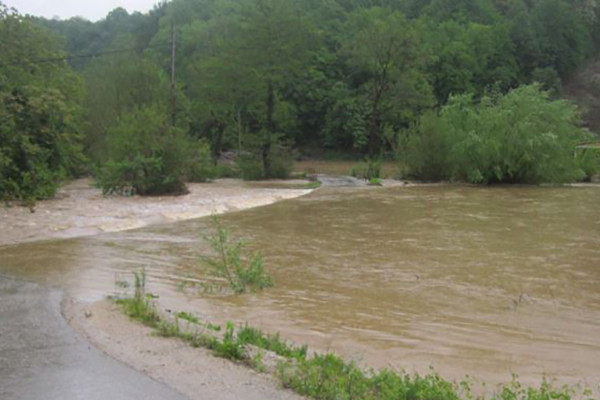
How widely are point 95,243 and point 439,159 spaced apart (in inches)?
1096

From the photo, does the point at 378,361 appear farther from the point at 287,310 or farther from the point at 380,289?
the point at 380,289

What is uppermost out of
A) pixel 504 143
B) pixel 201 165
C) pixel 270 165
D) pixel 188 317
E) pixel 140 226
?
pixel 504 143

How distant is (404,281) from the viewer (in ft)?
41.1

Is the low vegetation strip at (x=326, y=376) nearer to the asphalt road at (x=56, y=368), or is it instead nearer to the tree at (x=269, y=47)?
the asphalt road at (x=56, y=368)

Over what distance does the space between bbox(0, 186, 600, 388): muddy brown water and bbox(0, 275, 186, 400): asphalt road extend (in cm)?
244

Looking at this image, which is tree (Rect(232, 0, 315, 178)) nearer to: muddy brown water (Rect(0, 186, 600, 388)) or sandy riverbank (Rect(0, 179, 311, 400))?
sandy riverbank (Rect(0, 179, 311, 400))

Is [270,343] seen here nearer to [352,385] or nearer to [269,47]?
[352,385]

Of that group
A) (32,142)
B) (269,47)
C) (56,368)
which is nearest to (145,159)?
(32,142)

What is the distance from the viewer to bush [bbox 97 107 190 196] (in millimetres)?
28594

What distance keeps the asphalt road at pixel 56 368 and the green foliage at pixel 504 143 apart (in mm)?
32699

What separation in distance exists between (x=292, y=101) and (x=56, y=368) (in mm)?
73845

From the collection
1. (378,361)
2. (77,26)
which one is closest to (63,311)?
(378,361)

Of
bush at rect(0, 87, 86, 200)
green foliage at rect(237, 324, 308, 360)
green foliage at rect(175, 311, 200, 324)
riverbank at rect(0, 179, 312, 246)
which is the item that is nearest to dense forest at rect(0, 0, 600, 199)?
bush at rect(0, 87, 86, 200)

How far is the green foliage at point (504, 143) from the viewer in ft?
122
